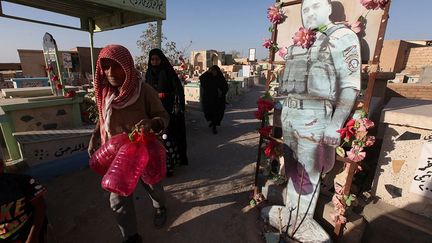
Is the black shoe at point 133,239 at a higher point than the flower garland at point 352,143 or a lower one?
lower

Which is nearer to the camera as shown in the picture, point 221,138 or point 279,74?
point 279,74

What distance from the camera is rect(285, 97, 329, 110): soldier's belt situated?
2.01 meters

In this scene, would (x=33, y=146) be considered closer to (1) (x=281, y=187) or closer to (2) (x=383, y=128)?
(1) (x=281, y=187)

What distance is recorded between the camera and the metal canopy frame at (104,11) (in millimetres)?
3262

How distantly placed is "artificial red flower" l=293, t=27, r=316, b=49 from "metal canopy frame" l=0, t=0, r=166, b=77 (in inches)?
99.5

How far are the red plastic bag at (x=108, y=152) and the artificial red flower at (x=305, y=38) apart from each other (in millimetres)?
1708

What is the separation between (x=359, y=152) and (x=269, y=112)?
3.31 feet

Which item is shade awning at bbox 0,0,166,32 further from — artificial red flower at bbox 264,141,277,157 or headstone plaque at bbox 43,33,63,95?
artificial red flower at bbox 264,141,277,157

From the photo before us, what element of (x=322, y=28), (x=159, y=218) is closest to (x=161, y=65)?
(x=159, y=218)

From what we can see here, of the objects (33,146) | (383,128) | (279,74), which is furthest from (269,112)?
(33,146)

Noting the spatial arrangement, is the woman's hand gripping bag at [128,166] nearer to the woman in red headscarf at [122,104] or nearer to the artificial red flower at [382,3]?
the woman in red headscarf at [122,104]

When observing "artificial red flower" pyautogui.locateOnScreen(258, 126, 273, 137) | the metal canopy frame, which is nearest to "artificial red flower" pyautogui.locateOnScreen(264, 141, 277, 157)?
"artificial red flower" pyautogui.locateOnScreen(258, 126, 273, 137)

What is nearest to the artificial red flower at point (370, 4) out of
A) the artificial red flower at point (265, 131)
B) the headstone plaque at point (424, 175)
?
the headstone plaque at point (424, 175)

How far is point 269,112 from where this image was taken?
8.51ft
